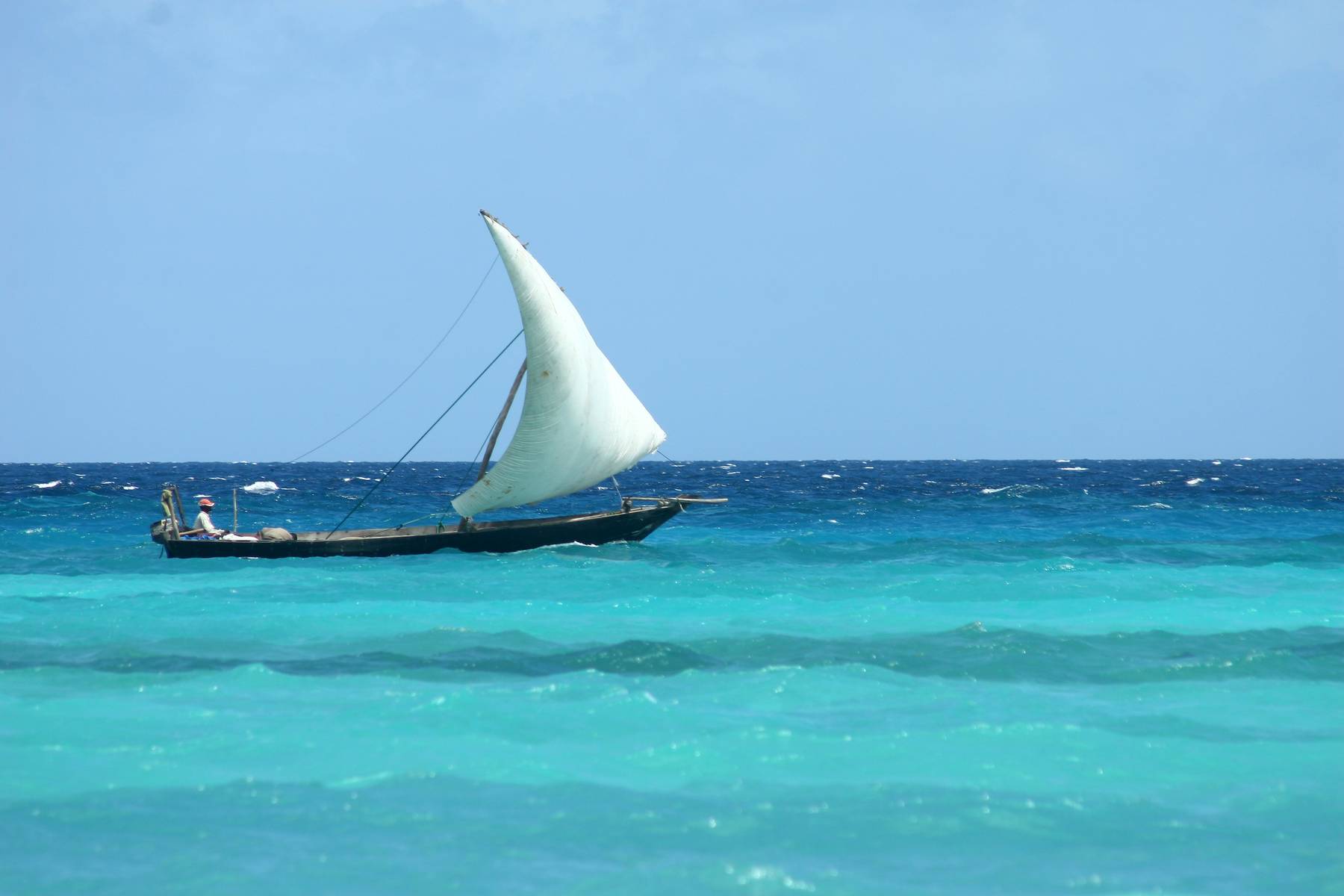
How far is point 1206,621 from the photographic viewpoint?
1925 cm

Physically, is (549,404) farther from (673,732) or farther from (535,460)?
(673,732)

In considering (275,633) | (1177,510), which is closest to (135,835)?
(275,633)

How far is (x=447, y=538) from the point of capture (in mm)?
30281

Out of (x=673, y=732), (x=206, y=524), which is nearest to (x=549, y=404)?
(x=206, y=524)

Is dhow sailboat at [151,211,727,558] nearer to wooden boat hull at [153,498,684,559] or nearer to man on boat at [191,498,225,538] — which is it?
wooden boat hull at [153,498,684,559]

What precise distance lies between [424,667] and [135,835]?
19.9ft

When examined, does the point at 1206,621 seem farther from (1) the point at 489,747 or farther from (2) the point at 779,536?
(2) the point at 779,536

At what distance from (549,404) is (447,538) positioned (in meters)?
4.46

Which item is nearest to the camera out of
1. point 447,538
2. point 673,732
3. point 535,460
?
point 673,732

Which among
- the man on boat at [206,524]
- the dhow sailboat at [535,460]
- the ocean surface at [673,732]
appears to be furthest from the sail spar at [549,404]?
the man on boat at [206,524]

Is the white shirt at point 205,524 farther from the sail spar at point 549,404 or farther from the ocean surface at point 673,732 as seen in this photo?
the sail spar at point 549,404

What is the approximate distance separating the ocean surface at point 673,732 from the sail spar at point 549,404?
4209mm

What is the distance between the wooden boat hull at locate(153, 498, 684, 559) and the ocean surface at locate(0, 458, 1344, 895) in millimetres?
3319

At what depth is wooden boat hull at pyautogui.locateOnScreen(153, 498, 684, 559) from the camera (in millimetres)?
29453
